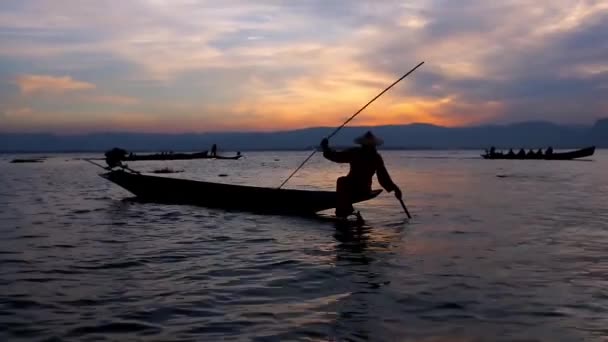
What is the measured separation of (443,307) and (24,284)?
522 cm

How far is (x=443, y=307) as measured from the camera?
577 cm

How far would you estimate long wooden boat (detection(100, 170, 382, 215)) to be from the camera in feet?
47.4

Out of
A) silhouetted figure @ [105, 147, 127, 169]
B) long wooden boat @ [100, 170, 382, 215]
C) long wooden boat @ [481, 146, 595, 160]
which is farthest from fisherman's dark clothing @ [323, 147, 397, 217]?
long wooden boat @ [481, 146, 595, 160]

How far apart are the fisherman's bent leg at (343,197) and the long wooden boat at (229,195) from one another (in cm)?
25

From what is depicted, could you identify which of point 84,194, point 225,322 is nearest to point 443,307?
point 225,322

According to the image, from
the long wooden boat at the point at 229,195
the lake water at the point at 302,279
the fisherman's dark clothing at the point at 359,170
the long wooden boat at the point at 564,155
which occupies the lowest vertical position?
the lake water at the point at 302,279

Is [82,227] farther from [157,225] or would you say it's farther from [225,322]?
[225,322]

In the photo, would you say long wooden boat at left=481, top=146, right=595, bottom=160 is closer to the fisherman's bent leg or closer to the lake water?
the lake water

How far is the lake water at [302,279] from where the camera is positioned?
505cm

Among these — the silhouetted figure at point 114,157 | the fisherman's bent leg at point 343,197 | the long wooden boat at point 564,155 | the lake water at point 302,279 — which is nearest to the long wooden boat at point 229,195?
the fisherman's bent leg at point 343,197

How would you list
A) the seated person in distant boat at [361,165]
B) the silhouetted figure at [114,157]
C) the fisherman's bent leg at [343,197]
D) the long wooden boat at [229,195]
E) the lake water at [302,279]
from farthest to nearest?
the silhouetted figure at [114,157]
the long wooden boat at [229,195]
the fisherman's bent leg at [343,197]
the seated person in distant boat at [361,165]
the lake water at [302,279]

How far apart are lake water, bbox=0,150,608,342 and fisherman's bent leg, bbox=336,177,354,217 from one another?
0.68 m

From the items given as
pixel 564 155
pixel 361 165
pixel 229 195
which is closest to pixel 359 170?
pixel 361 165

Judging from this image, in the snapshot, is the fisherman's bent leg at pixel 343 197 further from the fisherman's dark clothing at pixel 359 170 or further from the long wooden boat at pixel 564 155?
the long wooden boat at pixel 564 155
